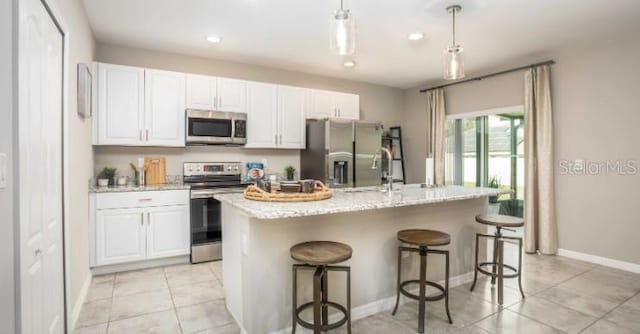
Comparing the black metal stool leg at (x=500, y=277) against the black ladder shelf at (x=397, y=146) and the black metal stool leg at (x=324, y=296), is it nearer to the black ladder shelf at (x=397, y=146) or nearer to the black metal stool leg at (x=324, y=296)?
the black metal stool leg at (x=324, y=296)

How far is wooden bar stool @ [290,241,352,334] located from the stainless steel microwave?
2.50 m

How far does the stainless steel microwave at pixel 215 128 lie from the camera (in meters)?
4.00

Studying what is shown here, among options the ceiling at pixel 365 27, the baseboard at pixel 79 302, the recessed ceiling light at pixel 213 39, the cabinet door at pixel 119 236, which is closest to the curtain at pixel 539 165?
the ceiling at pixel 365 27

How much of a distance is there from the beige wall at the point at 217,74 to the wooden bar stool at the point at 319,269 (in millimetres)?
2804

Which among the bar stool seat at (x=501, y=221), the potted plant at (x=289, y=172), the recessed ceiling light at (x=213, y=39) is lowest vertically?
the bar stool seat at (x=501, y=221)

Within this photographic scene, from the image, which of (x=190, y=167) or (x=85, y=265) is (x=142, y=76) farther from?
(x=85, y=265)

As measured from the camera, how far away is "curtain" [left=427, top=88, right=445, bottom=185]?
18.0 ft

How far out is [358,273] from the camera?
99.7 inches

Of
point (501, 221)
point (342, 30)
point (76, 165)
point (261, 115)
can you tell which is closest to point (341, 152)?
point (261, 115)

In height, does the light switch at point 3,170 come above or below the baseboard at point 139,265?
above

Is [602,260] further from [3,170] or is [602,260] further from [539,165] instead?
[3,170]

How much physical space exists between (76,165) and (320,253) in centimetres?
213

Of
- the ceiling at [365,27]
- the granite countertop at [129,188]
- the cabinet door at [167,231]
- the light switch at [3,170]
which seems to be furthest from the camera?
the cabinet door at [167,231]

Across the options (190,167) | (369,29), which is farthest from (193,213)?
(369,29)
